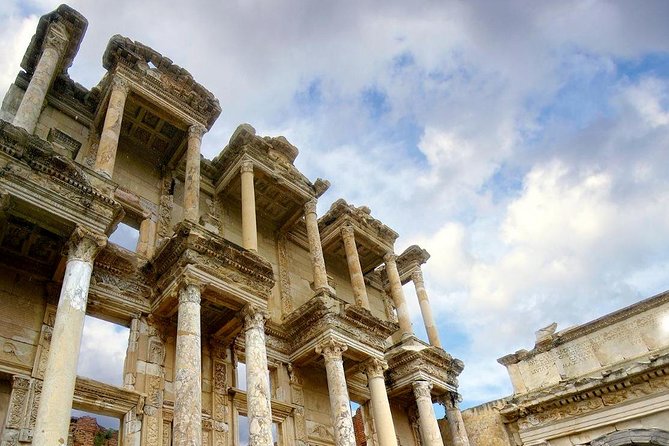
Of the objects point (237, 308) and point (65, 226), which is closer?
point (65, 226)

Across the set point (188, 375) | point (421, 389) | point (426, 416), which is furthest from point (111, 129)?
point (426, 416)

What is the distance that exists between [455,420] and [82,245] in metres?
14.3

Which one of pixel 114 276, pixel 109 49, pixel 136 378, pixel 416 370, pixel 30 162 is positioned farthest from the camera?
pixel 416 370

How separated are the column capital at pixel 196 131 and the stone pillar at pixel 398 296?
30.9 feet

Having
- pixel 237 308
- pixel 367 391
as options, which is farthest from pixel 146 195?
pixel 367 391

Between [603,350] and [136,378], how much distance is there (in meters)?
15.4

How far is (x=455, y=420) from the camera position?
18.3m

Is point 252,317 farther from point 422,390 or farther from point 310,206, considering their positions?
point 422,390

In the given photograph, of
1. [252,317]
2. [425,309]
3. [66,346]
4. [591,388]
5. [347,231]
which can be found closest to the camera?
[66,346]

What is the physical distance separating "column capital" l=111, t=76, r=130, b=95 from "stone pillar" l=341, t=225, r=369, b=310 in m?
9.29

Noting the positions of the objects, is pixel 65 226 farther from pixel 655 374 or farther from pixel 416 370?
pixel 655 374

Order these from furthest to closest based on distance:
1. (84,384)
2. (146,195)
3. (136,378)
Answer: (146,195) < (136,378) < (84,384)

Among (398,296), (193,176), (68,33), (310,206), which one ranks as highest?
(68,33)

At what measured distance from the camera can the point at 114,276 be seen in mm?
12430
